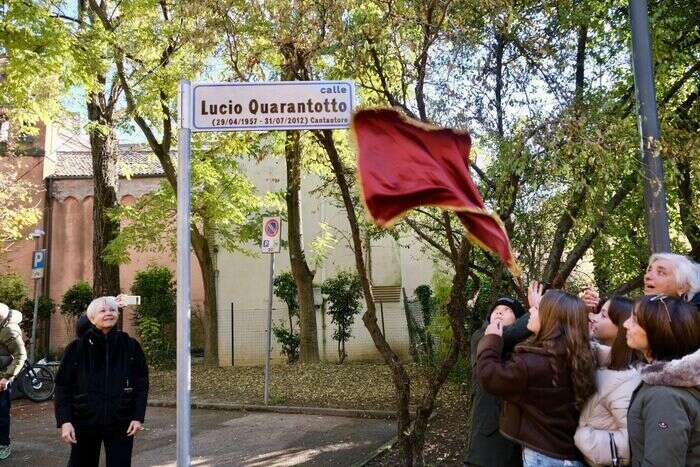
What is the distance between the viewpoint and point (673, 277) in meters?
3.95

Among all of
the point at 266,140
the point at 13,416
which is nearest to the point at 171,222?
the point at 266,140

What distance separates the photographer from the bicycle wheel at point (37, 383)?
12305mm

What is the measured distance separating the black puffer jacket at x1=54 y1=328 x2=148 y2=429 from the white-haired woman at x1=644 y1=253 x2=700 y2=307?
368cm

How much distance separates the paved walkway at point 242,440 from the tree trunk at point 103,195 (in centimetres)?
480

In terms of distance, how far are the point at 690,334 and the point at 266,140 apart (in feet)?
36.4

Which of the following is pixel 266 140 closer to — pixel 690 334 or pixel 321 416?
pixel 321 416

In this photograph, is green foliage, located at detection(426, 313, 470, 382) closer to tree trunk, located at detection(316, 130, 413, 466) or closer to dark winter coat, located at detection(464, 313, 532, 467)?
tree trunk, located at detection(316, 130, 413, 466)

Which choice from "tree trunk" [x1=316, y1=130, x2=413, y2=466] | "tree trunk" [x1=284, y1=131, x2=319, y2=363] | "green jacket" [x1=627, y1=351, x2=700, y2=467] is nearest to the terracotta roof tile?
"tree trunk" [x1=284, y1=131, x2=319, y2=363]

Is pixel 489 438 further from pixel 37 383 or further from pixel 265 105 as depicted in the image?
pixel 37 383

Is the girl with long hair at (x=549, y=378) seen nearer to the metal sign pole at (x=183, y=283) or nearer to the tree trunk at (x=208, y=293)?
the metal sign pole at (x=183, y=283)

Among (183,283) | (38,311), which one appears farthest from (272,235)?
(38,311)

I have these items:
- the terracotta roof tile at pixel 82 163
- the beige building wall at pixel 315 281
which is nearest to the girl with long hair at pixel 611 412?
the beige building wall at pixel 315 281

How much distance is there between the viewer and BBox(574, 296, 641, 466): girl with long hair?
10.4 feet

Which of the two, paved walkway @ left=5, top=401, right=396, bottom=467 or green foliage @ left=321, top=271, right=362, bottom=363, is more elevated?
green foliage @ left=321, top=271, right=362, bottom=363
